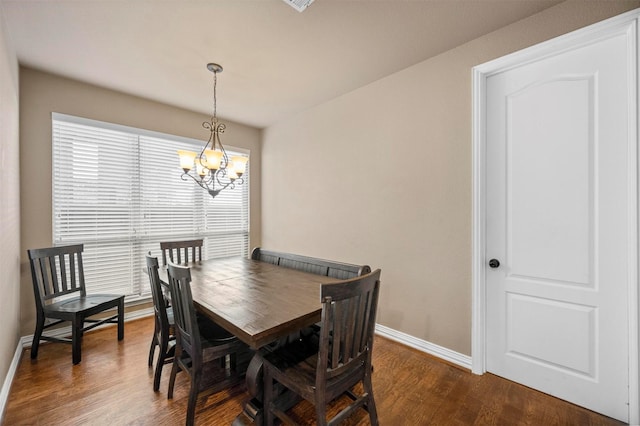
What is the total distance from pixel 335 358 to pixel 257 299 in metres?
0.66

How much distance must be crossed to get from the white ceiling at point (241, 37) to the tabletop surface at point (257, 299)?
6.43 ft

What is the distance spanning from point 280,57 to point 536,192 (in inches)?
93.7

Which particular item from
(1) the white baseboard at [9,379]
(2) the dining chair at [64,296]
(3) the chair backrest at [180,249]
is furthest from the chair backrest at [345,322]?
(2) the dining chair at [64,296]

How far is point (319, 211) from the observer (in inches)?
141

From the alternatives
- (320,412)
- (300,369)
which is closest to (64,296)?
(300,369)

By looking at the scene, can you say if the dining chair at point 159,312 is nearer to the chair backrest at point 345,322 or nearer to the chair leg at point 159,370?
the chair leg at point 159,370

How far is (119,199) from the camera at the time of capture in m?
3.19

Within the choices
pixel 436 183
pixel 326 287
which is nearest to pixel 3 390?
pixel 326 287

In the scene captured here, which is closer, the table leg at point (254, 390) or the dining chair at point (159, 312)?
the table leg at point (254, 390)

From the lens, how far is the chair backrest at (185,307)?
1533mm

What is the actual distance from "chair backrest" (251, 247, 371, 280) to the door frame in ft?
3.28

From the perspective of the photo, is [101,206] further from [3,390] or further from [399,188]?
[399,188]

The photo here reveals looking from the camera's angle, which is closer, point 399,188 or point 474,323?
point 474,323

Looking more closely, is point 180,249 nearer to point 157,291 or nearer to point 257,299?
point 157,291
